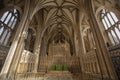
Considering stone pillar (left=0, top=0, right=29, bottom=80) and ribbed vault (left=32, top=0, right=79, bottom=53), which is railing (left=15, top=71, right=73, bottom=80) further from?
ribbed vault (left=32, top=0, right=79, bottom=53)

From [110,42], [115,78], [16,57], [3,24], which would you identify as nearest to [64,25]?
[110,42]

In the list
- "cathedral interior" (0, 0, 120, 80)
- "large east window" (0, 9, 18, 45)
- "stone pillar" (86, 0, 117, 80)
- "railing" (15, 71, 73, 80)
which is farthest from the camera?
"large east window" (0, 9, 18, 45)

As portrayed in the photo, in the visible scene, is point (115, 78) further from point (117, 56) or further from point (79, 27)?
point (79, 27)

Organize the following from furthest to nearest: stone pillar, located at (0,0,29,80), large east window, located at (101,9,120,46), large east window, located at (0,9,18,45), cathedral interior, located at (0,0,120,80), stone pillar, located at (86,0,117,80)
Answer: large east window, located at (0,9,18,45) < large east window, located at (101,9,120,46) < cathedral interior, located at (0,0,120,80) < stone pillar, located at (0,0,29,80) < stone pillar, located at (86,0,117,80)

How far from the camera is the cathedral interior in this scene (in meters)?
9.17

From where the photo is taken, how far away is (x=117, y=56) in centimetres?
1150

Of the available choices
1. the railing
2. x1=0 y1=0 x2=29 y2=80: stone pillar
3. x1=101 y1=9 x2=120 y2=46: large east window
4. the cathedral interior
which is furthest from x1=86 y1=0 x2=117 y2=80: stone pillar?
x1=0 y1=0 x2=29 y2=80: stone pillar

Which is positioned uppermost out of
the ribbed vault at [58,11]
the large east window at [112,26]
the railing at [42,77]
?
the ribbed vault at [58,11]

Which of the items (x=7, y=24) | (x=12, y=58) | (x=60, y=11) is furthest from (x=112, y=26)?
(x=7, y=24)

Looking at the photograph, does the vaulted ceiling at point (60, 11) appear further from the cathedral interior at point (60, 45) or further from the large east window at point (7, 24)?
the large east window at point (7, 24)

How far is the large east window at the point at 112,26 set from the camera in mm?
12686

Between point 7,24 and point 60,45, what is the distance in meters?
12.1

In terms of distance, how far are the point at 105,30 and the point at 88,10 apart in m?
5.50

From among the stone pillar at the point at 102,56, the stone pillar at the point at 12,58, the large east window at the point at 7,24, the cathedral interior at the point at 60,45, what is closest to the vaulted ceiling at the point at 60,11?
the cathedral interior at the point at 60,45
